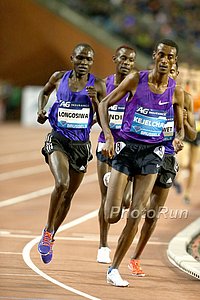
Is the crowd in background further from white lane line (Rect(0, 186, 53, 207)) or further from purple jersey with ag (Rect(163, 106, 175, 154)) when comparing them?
purple jersey with ag (Rect(163, 106, 175, 154))

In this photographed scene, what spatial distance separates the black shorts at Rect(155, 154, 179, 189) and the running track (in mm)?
991

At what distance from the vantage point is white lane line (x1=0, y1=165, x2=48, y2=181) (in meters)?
21.2

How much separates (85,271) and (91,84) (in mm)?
2010

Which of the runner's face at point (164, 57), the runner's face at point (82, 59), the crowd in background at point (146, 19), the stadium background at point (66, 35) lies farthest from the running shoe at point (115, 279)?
the crowd in background at point (146, 19)

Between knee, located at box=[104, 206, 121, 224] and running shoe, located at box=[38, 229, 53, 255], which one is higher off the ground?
knee, located at box=[104, 206, 121, 224]

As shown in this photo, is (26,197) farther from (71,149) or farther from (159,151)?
(159,151)

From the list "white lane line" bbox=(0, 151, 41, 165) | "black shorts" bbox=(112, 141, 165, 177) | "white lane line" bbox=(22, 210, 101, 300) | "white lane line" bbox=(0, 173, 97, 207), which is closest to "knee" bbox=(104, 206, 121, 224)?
"black shorts" bbox=(112, 141, 165, 177)

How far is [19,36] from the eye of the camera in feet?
123

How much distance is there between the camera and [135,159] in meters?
9.06

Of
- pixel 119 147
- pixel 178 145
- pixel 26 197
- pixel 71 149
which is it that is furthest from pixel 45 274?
pixel 26 197

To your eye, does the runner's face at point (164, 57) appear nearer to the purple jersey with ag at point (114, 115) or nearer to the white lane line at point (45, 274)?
the purple jersey with ag at point (114, 115)

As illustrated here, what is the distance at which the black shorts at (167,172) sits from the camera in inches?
383

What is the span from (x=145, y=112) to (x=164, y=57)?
560mm

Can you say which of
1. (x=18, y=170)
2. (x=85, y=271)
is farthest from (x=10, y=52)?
(x=85, y=271)
